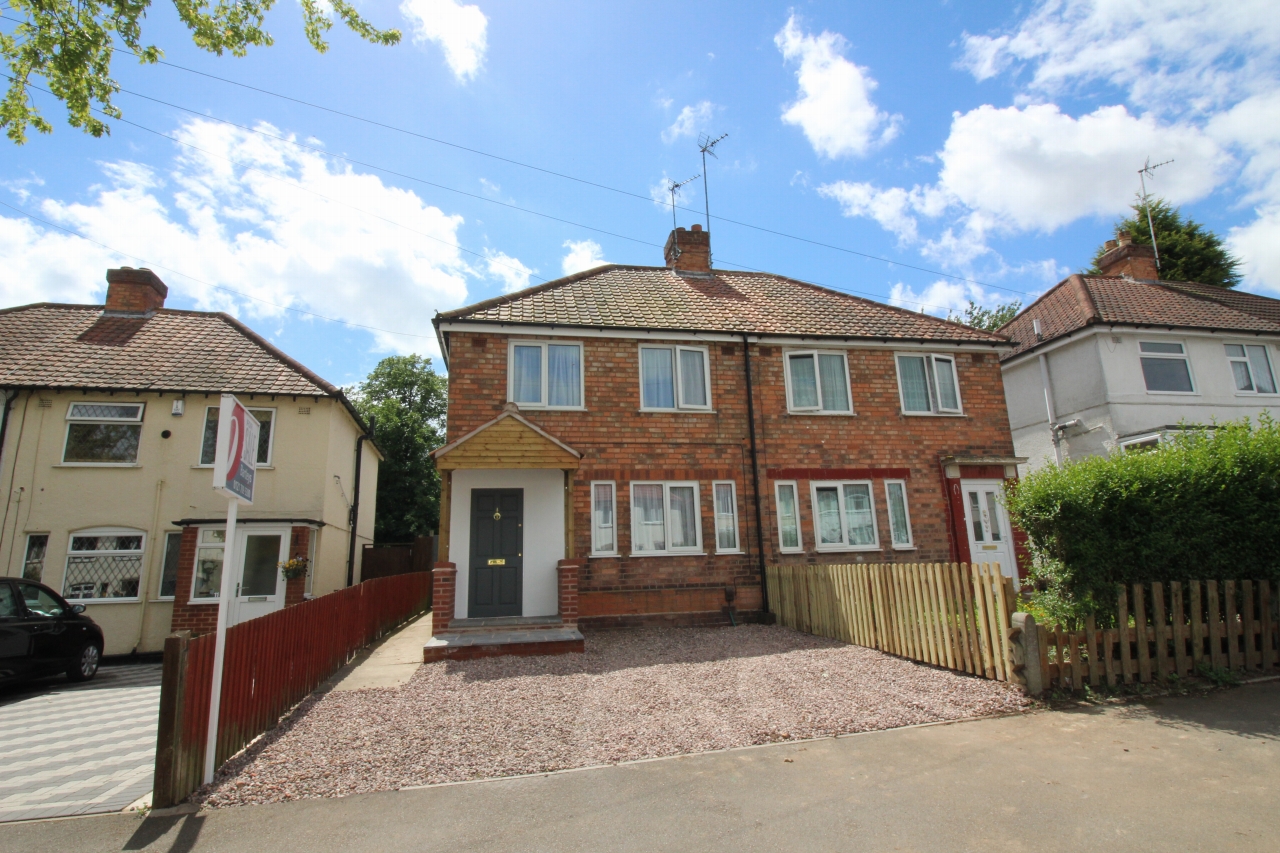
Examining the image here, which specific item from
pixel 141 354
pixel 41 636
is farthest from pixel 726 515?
pixel 141 354

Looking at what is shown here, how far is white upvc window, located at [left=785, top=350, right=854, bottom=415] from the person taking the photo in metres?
14.0

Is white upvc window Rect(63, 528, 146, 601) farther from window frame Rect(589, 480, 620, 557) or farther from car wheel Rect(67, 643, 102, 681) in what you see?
window frame Rect(589, 480, 620, 557)

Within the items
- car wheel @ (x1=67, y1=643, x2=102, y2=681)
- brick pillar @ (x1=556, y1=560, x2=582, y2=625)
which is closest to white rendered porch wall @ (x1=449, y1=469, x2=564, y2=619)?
brick pillar @ (x1=556, y1=560, x2=582, y2=625)

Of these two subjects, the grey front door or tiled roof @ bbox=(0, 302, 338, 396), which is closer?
the grey front door

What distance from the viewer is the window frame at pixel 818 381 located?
45.5ft

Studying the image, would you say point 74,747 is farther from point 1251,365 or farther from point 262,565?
point 1251,365

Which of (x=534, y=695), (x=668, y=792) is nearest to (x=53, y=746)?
(x=534, y=695)

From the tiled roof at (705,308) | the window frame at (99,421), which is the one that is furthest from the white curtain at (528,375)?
the window frame at (99,421)

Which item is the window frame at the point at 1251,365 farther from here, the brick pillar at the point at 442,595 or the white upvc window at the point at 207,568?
the white upvc window at the point at 207,568

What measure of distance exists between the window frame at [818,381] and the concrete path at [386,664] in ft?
28.6

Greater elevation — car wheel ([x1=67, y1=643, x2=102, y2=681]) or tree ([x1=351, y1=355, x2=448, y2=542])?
tree ([x1=351, y1=355, x2=448, y2=542])

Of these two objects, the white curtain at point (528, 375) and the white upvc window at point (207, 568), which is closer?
the white curtain at point (528, 375)

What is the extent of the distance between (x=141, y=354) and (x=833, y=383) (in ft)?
52.3

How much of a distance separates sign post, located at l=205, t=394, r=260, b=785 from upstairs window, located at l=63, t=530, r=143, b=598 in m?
10.6
